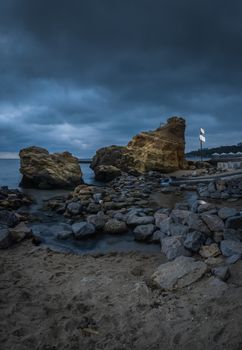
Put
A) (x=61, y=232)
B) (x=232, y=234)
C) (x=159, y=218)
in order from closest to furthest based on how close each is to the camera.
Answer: (x=232, y=234), (x=61, y=232), (x=159, y=218)

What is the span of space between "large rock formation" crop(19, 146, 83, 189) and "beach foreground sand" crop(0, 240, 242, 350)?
710 inches

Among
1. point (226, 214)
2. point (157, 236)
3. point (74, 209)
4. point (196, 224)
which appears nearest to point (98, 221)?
point (157, 236)

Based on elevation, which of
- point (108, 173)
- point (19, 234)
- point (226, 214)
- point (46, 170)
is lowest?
point (19, 234)

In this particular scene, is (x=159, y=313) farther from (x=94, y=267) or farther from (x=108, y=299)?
(x=94, y=267)

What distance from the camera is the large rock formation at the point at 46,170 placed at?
2352 cm

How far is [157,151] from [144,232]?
→ 2444cm

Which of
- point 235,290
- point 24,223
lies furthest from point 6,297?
point 24,223

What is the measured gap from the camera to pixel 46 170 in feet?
78.3

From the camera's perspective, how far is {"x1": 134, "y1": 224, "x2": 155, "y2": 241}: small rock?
7.93m

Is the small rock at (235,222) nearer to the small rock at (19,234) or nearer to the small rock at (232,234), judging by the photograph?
the small rock at (232,234)

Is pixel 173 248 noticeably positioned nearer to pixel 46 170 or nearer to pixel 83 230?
pixel 83 230

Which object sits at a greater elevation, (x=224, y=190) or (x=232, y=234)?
(x=224, y=190)

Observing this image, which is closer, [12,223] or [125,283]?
[125,283]

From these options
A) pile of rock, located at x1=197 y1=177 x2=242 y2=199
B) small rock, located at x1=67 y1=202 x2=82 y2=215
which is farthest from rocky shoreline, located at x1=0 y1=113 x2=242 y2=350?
pile of rock, located at x1=197 y1=177 x2=242 y2=199
